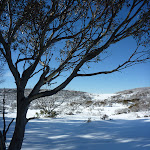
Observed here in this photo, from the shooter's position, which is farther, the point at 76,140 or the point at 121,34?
the point at 76,140

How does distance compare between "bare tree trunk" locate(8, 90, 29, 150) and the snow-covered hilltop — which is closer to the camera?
"bare tree trunk" locate(8, 90, 29, 150)

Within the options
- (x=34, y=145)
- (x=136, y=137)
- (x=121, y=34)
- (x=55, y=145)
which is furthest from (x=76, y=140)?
(x=121, y=34)

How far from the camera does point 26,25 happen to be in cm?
327

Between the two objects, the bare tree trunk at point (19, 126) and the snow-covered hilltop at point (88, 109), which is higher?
the bare tree trunk at point (19, 126)

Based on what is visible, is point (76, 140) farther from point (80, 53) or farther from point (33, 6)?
point (33, 6)

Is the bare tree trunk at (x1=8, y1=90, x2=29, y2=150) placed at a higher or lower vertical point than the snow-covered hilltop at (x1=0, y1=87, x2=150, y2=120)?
higher

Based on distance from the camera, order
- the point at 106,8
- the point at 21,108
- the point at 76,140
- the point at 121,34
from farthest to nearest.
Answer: the point at 76,140 → the point at 106,8 → the point at 121,34 → the point at 21,108

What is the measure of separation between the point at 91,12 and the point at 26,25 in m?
1.58

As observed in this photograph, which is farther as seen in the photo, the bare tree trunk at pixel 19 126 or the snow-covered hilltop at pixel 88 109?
the snow-covered hilltop at pixel 88 109

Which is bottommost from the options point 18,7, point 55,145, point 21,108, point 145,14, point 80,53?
point 55,145

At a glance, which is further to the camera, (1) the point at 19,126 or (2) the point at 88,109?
(2) the point at 88,109

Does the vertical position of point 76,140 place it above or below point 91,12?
below

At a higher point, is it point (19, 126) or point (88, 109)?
point (19, 126)

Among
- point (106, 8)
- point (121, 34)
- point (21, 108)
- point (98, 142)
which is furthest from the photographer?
point (98, 142)
